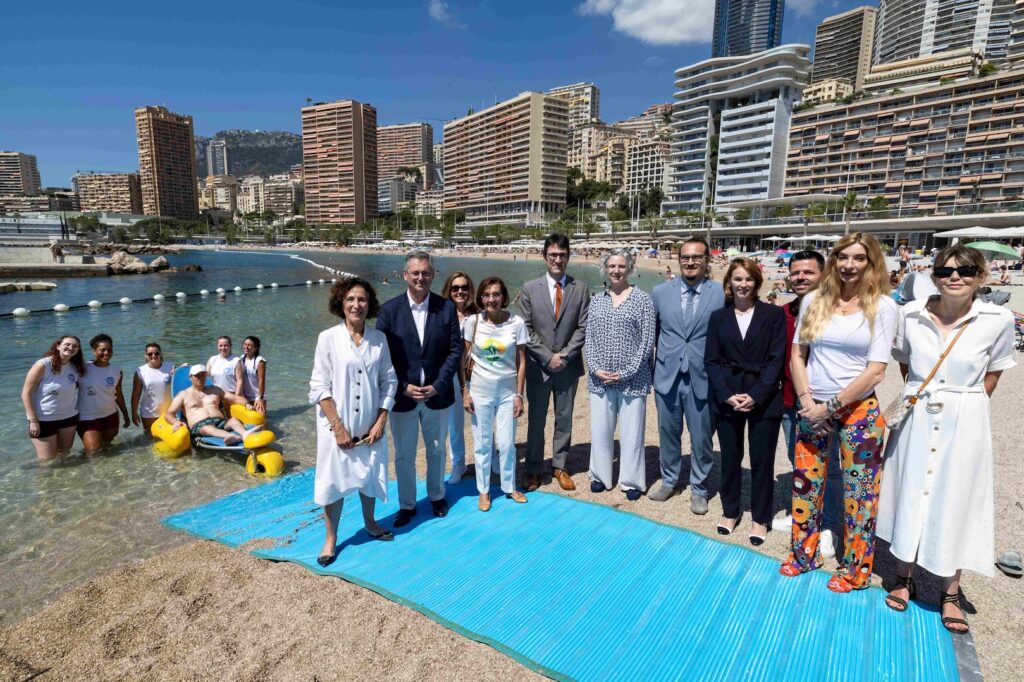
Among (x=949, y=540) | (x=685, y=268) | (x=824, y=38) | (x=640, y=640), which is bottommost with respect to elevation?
(x=640, y=640)

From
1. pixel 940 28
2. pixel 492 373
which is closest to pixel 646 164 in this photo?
pixel 940 28

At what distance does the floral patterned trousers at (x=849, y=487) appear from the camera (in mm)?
3199

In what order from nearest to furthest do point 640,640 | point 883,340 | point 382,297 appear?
point 640,640, point 883,340, point 382,297

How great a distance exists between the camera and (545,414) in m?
4.98

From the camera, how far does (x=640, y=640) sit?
115 inches

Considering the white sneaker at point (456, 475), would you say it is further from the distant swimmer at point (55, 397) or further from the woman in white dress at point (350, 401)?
the distant swimmer at point (55, 397)

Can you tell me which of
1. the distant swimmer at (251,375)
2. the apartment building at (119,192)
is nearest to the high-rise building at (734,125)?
the distant swimmer at (251,375)

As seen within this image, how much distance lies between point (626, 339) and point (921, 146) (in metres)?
102

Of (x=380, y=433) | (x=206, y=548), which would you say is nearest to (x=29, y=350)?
(x=206, y=548)

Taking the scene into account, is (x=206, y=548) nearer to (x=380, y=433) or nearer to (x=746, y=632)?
(x=380, y=433)

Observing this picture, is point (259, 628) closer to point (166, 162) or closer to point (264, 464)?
point (264, 464)

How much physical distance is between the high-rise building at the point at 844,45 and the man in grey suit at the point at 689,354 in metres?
194

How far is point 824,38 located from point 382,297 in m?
207

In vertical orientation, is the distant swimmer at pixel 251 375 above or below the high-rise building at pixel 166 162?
→ below
